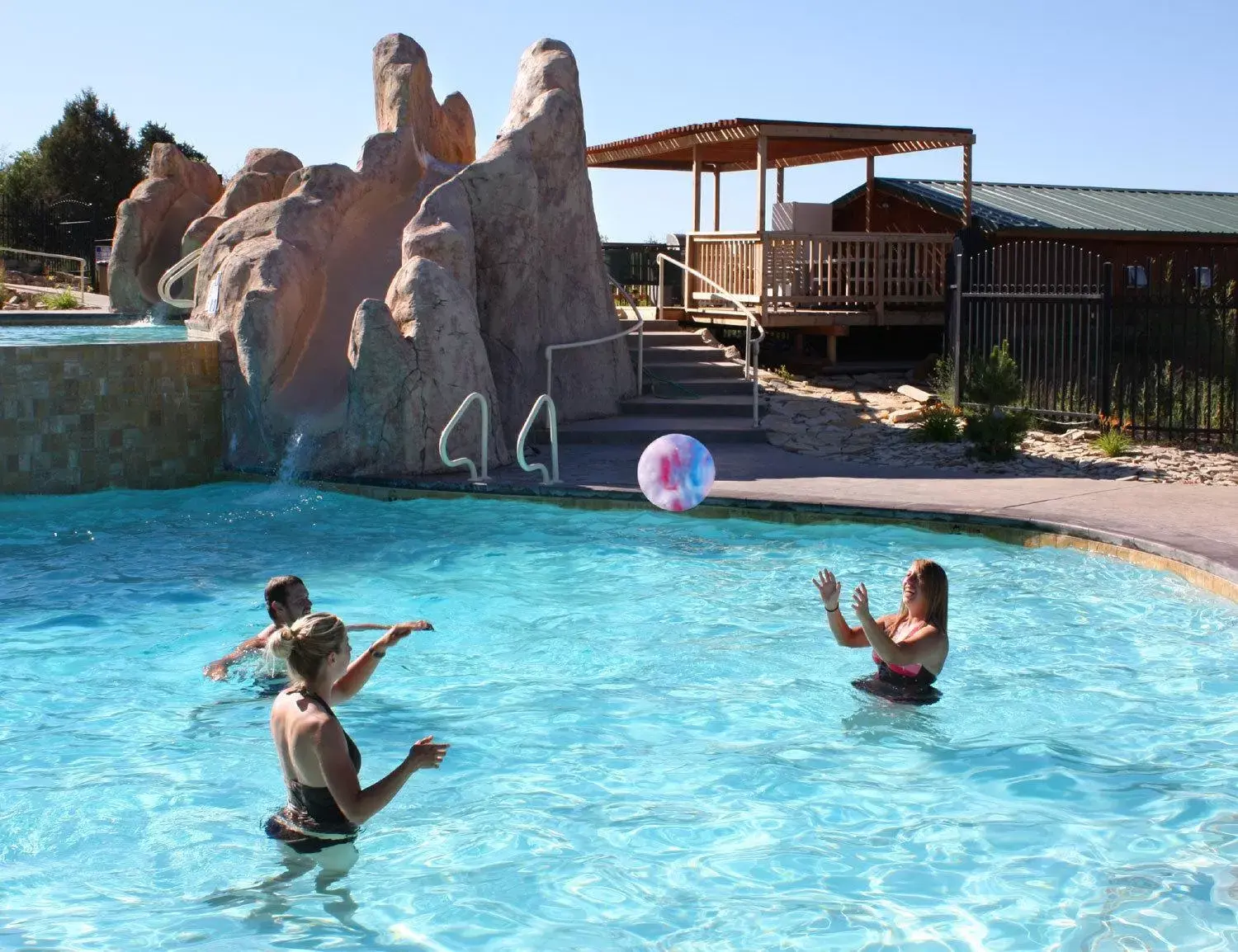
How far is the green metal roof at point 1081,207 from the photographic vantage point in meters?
23.4

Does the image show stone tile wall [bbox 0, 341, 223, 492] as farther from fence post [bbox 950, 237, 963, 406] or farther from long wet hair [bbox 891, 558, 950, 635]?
long wet hair [bbox 891, 558, 950, 635]

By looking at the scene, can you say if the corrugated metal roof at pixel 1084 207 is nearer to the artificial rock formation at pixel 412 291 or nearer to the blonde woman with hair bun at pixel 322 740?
the artificial rock formation at pixel 412 291

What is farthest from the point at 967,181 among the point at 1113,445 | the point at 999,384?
the point at 1113,445

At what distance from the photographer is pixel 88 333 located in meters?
19.4

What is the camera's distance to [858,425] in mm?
17469

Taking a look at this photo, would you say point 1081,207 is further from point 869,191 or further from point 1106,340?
point 1106,340

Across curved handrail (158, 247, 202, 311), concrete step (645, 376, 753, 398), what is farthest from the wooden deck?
curved handrail (158, 247, 202, 311)

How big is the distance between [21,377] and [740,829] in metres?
10.1

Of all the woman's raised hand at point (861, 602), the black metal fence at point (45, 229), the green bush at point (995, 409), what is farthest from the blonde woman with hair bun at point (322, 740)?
the black metal fence at point (45, 229)

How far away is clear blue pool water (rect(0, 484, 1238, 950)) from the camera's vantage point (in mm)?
5254

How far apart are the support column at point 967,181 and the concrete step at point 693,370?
5.53 m

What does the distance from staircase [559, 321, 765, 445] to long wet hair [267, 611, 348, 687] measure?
11324 mm

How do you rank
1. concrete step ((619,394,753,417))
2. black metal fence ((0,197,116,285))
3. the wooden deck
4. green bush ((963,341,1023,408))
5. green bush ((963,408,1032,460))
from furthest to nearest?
black metal fence ((0,197,116,285)), the wooden deck, concrete step ((619,394,753,417)), green bush ((963,341,1023,408)), green bush ((963,408,1032,460))

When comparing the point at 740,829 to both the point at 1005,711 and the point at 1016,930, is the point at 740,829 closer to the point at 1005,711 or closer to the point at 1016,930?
the point at 1016,930
